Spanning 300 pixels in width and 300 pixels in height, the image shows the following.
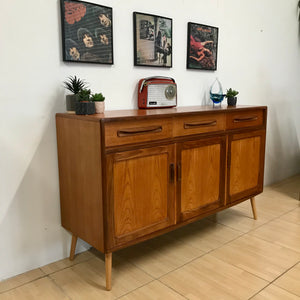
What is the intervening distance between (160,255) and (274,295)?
0.72 m

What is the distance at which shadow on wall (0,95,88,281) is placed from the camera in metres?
1.88

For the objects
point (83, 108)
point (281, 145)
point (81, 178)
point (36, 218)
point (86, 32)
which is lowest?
point (36, 218)

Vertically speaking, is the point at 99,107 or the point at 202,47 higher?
the point at 202,47

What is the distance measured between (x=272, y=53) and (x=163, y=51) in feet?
5.05

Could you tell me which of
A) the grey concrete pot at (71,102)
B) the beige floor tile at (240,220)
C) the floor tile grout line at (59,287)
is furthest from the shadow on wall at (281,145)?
the floor tile grout line at (59,287)

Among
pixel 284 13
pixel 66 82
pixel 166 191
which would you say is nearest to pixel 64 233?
pixel 166 191

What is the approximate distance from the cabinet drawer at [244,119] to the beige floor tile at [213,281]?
93cm

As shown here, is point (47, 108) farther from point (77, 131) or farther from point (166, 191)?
point (166, 191)

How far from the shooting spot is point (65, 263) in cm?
205

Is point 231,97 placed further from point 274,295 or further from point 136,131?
point 274,295

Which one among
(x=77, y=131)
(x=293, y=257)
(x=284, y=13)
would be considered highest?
(x=284, y=13)

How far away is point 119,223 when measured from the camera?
5.75 feet

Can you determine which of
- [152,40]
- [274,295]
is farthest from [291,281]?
[152,40]

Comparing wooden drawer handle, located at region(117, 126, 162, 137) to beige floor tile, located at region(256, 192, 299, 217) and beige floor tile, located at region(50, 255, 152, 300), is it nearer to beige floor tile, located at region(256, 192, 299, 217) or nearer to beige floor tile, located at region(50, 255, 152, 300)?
beige floor tile, located at region(50, 255, 152, 300)
